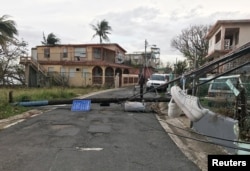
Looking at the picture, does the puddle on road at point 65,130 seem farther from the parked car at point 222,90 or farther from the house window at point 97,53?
the house window at point 97,53

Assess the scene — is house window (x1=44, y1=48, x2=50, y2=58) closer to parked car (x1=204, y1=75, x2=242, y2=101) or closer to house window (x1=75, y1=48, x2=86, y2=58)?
house window (x1=75, y1=48, x2=86, y2=58)

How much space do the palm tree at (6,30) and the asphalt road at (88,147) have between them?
716 centimetres

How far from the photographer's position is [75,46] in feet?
136

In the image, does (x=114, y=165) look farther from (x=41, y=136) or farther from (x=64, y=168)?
(x=41, y=136)

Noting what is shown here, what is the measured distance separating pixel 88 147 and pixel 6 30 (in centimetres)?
1215

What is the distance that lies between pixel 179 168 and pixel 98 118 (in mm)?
6683

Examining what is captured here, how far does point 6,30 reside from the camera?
55.4ft

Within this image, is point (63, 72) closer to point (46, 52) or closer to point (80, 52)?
point (80, 52)

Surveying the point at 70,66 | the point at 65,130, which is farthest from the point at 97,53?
the point at 65,130

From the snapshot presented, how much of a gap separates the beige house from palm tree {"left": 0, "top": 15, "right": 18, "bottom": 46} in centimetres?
2019

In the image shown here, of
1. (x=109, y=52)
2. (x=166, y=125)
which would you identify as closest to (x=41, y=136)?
(x=166, y=125)

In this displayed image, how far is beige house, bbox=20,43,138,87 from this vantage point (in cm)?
3750

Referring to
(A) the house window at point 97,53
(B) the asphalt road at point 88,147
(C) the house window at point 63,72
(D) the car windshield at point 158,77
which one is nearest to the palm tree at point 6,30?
(B) the asphalt road at point 88,147

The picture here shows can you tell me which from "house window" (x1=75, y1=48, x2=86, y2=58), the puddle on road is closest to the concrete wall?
the puddle on road
